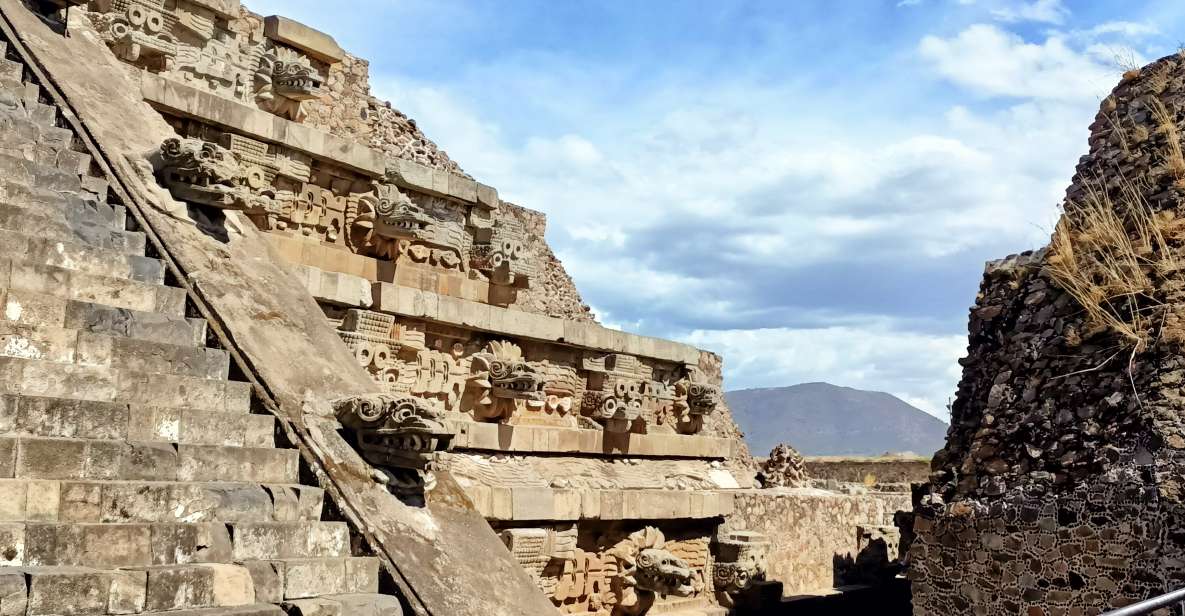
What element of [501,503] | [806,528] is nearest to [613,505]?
[501,503]

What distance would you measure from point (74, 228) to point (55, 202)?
0.20 meters

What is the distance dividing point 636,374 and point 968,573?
327 cm

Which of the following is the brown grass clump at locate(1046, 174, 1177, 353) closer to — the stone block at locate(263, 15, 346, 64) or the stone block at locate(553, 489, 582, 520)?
the stone block at locate(553, 489, 582, 520)

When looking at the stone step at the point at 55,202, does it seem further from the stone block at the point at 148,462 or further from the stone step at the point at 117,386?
the stone block at the point at 148,462

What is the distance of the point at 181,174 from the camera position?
6348mm

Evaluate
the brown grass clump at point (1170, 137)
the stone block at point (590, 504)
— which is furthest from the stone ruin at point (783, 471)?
the stone block at point (590, 504)

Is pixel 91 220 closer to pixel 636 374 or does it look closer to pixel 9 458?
pixel 9 458

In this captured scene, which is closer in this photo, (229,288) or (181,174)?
(229,288)

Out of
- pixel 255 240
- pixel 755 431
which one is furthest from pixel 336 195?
pixel 755 431

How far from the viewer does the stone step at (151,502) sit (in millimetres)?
4000

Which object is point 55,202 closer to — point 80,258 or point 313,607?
point 80,258

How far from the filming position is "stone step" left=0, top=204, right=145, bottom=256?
205 inches

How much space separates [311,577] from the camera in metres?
4.55

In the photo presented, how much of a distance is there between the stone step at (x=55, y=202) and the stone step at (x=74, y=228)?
28 millimetres
